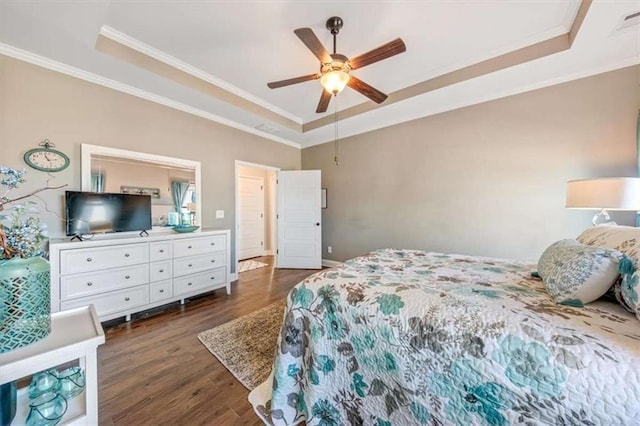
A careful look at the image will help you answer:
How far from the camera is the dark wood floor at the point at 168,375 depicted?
141 cm

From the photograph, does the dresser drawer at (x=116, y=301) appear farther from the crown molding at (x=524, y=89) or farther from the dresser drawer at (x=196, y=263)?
the crown molding at (x=524, y=89)

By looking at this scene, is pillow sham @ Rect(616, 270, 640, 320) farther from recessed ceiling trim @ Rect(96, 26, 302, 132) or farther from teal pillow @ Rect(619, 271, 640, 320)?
recessed ceiling trim @ Rect(96, 26, 302, 132)

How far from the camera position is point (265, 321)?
98.3 inches

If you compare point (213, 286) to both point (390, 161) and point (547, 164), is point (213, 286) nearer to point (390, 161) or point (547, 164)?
point (390, 161)

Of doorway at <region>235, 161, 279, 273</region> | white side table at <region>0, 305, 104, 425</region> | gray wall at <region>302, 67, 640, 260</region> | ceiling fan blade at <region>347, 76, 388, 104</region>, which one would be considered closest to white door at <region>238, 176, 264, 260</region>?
doorway at <region>235, 161, 279, 273</region>

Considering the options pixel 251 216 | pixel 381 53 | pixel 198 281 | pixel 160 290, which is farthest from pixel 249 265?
pixel 381 53

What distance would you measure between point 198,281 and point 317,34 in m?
3.10

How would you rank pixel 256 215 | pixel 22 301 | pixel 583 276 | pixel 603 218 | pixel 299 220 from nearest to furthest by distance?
1. pixel 22 301
2. pixel 583 276
3. pixel 603 218
4. pixel 299 220
5. pixel 256 215

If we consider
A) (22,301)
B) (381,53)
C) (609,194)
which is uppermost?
(381,53)

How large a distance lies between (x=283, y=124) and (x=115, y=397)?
147 inches

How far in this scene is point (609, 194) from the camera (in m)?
1.83

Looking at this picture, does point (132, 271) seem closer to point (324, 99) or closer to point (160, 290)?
point (160, 290)

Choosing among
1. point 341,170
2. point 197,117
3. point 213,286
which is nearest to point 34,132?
point 197,117

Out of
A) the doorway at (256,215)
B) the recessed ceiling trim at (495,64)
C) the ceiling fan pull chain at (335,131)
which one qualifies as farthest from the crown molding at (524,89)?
the doorway at (256,215)
